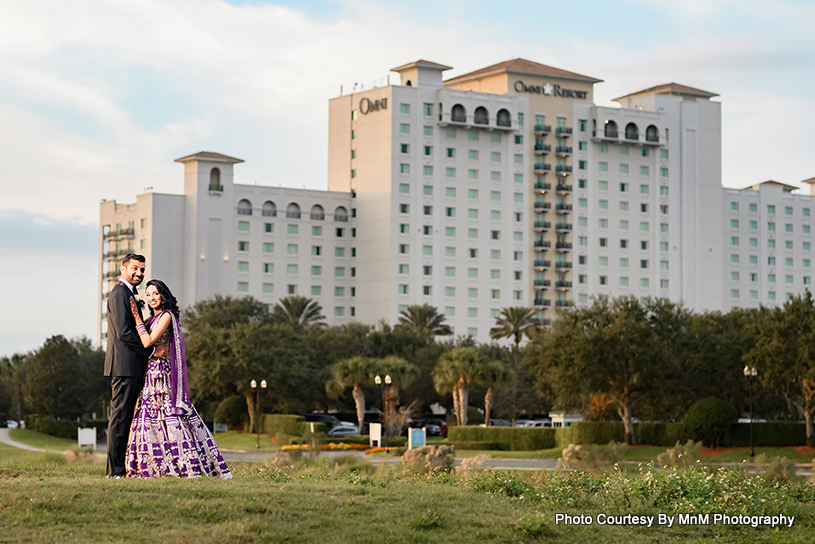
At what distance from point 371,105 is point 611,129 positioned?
30.2 meters

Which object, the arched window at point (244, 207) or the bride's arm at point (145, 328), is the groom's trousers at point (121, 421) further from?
the arched window at point (244, 207)

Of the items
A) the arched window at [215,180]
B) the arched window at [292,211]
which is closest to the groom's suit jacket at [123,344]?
the arched window at [215,180]

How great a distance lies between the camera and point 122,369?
583 inches

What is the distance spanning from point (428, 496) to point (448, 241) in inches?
4495

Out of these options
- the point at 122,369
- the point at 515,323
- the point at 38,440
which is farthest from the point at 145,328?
the point at 515,323

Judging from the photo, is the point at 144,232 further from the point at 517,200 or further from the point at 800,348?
the point at 800,348

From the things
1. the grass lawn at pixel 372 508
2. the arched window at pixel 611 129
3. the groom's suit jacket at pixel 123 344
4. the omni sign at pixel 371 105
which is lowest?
the grass lawn at pixel 372 508

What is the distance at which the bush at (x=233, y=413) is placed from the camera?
7675 cm

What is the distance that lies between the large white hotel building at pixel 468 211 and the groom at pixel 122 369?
106 m

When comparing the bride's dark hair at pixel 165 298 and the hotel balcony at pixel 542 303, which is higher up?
the hotel balcony at pixel 542 303

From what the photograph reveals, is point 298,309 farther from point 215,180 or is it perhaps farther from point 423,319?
point 215,180

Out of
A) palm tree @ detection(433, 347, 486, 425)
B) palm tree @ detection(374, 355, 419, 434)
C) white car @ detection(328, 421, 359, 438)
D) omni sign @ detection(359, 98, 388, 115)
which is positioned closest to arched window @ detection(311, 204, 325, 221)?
omni sign @ detection(359, 98, 388, 115)

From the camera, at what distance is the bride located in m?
14.5

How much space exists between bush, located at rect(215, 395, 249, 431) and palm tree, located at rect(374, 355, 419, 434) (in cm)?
1546
